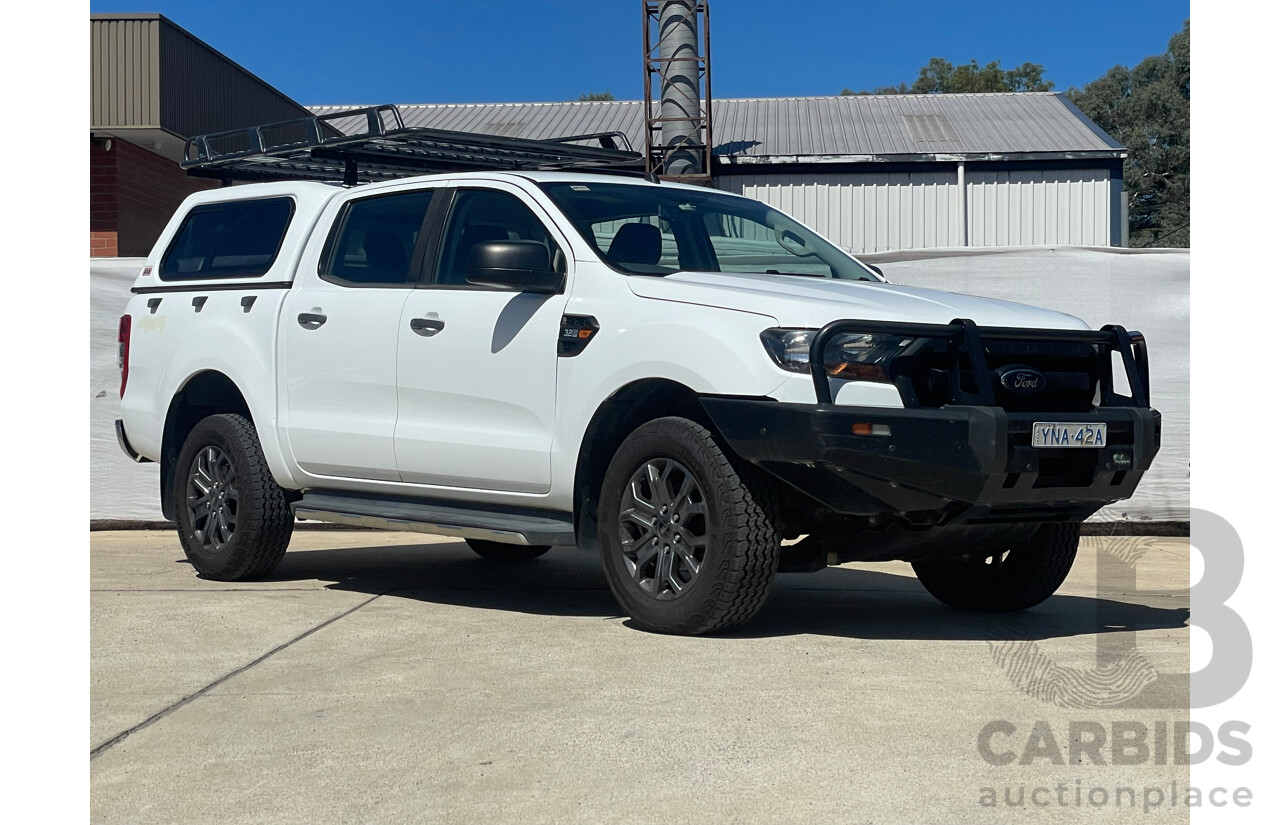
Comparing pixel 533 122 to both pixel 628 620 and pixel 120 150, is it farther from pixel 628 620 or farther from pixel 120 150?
pixel 628 620

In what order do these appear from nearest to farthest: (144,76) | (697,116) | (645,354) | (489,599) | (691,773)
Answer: (691,773)
(645,354)
(489,599)
(144,76)
(697,116)

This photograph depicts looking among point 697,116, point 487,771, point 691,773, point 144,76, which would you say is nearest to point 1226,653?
point 691,773

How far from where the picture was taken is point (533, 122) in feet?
105

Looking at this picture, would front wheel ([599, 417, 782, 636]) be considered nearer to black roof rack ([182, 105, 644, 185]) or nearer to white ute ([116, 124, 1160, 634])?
white ute ([116, 124, 1160, 634])

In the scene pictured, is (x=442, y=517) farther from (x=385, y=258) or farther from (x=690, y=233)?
(x=690, y=233)

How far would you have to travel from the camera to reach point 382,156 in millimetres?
9406

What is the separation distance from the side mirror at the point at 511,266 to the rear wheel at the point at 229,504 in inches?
74.9

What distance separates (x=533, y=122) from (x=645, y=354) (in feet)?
88.6

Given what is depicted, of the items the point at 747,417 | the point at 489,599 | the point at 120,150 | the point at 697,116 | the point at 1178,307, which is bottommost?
the point at 489,599

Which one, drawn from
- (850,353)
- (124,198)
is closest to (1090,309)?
(850,353)

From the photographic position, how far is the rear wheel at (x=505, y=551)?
29.4 feet

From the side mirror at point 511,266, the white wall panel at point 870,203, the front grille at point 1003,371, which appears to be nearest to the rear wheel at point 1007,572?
the front grille at point 1003,371

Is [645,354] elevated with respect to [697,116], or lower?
lower

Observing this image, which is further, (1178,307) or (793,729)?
(1178,307)
